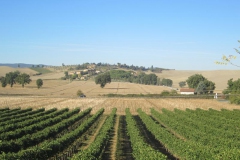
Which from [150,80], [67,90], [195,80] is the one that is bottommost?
[67,90]

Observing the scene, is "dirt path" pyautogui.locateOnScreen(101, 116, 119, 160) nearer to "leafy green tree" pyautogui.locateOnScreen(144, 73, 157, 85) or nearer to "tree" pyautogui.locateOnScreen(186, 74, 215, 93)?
"tree" pyautogui.locateOnScreen(186, 74, 215, 93)

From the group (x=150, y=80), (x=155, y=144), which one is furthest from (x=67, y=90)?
(x=155, y=144)

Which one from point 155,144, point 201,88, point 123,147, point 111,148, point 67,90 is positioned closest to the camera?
point 111,148

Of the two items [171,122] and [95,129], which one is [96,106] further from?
[171,122]

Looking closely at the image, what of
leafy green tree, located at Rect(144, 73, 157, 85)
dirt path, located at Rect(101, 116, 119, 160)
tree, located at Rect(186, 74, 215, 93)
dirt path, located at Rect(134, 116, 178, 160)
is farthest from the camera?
leafy green tree, located at Rect(144, 73, 157, 85)

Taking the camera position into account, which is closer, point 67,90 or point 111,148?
point 111,148

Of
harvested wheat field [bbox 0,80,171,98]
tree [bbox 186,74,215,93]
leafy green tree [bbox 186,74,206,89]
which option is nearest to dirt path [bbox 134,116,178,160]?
harvested wheat field [bbox 0,80,171,98]

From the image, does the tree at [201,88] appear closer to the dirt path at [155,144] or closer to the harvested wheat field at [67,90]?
the harvested wheat field at [67,90]

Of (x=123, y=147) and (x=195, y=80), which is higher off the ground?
(x=195, y=80)

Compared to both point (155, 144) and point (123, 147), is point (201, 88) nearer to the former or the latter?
point (155, 144)

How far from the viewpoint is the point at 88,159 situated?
17562 mm

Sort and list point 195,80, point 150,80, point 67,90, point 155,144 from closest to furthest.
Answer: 1. point 155,144
2. point 195,80
3. point 67,90
4. point 150,80

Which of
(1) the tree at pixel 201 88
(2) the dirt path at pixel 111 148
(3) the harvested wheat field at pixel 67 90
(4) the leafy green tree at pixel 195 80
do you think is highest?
(4) the leafy green tree at pixel 195 80

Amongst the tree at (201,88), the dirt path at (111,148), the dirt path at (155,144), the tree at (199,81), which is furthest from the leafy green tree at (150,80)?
the dirt path at (111,148)
